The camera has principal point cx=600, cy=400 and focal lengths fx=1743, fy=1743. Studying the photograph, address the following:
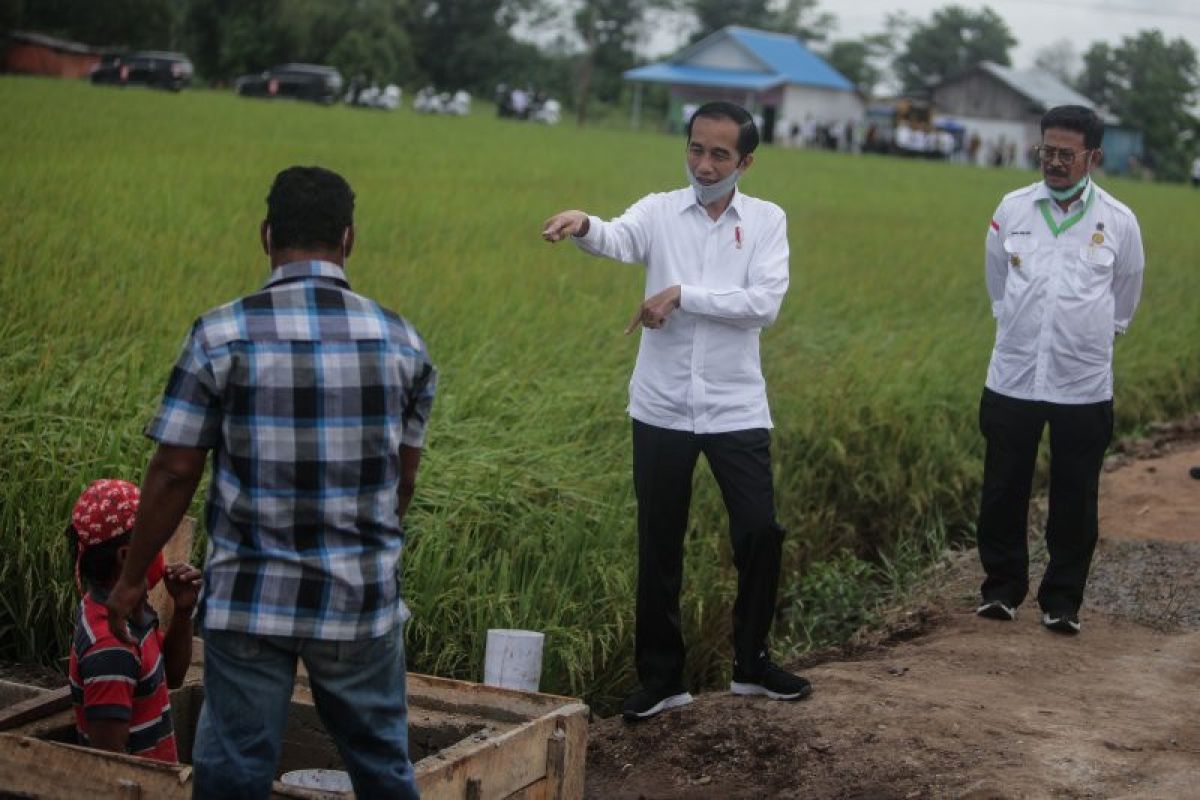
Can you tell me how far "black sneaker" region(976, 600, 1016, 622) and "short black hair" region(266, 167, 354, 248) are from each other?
146 inches

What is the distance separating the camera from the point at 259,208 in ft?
38.8

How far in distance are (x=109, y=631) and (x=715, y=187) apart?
6.72ft

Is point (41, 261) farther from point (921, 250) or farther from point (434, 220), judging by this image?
point (921, 250)

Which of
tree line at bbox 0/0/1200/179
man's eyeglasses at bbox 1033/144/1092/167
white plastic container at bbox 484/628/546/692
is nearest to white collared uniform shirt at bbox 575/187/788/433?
white plastic container at bbox 484/628/546/692

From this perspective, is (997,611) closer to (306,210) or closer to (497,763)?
(497,763)

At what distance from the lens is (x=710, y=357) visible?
471 centimetres

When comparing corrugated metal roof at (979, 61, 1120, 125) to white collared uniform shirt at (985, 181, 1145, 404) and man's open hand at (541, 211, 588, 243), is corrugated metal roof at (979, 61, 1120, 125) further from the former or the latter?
man's open hand at (541, 211, 588, 243)

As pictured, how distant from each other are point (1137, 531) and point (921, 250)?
8.62 metres

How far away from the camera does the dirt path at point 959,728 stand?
4492 mm

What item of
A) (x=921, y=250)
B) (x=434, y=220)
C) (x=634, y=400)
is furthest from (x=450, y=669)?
(x=921, y=250)

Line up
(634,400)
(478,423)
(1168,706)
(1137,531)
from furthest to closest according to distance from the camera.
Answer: (1137,531), (478,423), (1168,706), (634,400)

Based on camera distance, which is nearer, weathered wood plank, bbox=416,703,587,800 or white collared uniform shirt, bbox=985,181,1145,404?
weathered wood plank, bbox=416,703,587,800

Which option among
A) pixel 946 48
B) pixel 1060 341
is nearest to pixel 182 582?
pixel 1060 341

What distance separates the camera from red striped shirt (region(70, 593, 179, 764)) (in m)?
3.54
